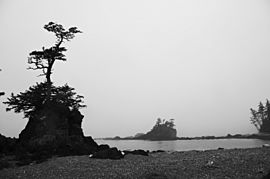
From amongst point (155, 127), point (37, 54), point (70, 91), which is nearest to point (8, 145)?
point (70, 91)

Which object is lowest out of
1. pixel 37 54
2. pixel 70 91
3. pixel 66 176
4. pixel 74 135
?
pixel 66 176

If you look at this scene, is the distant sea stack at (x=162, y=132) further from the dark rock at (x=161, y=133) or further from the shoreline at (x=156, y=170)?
the shoreline at (x=156, y=170)

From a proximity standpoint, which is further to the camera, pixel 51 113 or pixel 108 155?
pixel 51 113

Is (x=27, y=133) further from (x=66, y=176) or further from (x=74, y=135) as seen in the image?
(x=66, y=176)

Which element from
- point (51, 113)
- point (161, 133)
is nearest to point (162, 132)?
point (161, 133)

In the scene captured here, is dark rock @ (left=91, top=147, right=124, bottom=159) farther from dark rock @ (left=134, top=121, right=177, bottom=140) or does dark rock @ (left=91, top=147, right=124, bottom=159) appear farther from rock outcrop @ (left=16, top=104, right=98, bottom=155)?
dark rock @ (left=134, top=121, right=177, bottom=140)

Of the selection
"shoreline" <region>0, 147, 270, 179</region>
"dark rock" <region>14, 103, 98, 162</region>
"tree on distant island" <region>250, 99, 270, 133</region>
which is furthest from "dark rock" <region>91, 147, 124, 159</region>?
"tree on distant island" <region>250, 99, 270, 133</region>

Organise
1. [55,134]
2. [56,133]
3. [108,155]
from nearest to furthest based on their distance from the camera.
Answer: 1. [108,155]
2. [55,134]
3. [56,133]

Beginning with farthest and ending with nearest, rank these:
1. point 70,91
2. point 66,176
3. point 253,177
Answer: point 70,91, point 66,176, point 253,177

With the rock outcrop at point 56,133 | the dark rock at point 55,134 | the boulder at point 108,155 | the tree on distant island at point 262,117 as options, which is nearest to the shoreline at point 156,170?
the boulder at point 108,155

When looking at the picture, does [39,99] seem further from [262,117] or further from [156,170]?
[262,117]

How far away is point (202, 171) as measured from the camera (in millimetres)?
14492

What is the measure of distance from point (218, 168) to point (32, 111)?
22110 mm

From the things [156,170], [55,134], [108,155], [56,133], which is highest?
[56,133]
